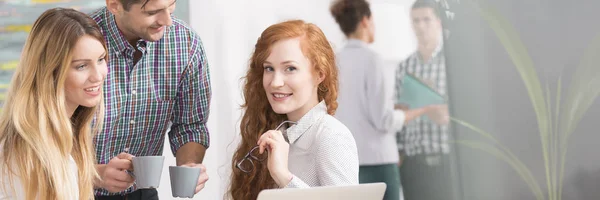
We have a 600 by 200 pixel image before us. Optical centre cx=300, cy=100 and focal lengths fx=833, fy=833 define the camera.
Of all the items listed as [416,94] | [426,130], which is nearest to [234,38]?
[416,94]

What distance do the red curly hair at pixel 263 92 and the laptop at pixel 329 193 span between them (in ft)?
1.99

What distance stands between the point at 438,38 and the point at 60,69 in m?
2.18

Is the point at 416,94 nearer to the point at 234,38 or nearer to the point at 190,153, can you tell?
the point at 234,38

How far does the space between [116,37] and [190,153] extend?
0.46m

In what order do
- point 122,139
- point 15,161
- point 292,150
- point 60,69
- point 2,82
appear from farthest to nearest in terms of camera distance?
point 2,82 → point 122,139 → point 292,150 → point 60,69 → point 15,161

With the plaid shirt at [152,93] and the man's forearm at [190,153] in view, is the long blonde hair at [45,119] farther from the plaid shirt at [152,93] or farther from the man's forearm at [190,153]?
the man's forearm at [190,153]

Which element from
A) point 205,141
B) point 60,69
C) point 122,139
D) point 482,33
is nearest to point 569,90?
point 482,33

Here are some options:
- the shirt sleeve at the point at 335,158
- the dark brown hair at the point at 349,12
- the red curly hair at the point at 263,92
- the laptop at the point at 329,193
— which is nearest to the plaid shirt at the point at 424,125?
the dark brown hair at the point at 349,12

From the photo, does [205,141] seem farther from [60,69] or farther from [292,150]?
[60,69]

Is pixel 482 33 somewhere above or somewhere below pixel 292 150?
above

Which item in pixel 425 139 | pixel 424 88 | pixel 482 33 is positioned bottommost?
pixel 425 139

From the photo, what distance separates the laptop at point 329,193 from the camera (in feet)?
5.41

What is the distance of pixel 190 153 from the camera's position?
111 inches

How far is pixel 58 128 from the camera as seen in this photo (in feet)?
6.79
